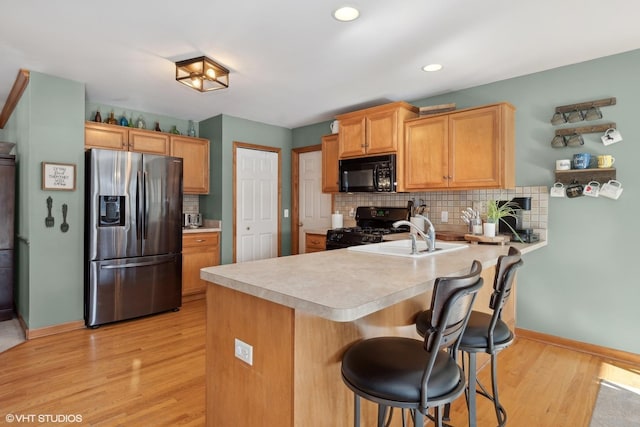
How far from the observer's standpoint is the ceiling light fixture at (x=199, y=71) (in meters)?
2.79

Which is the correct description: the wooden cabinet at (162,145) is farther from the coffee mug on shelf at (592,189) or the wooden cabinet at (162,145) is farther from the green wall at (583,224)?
the coffee mug on shelf at (592,189)

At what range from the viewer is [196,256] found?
4.30 m

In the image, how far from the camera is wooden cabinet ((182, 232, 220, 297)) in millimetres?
4184

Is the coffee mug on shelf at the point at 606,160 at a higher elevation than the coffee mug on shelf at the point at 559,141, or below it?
below

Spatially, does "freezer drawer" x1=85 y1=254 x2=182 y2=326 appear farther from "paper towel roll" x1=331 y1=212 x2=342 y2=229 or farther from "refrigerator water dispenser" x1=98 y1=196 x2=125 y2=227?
"paper towel roll" x1=331 y1=212 x2=342 y2=229

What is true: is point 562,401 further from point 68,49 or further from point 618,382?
point 68,49

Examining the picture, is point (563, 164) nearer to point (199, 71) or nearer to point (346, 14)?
point (346, 14)

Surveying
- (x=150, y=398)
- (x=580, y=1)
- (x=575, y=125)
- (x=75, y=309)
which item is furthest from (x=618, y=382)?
(x=75, y=309)

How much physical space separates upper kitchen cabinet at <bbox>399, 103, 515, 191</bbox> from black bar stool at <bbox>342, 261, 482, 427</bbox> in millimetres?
2128

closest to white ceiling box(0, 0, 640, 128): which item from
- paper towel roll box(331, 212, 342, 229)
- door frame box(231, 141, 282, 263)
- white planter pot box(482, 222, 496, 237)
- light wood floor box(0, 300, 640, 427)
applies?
door frame box(231, 141, 282, 263)

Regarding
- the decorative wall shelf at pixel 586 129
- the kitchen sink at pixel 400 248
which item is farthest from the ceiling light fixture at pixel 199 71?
the decorative wall shelf at pixel 586 129

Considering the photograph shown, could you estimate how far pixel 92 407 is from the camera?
2.04 metres

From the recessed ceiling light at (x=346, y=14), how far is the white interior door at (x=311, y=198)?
284 cm

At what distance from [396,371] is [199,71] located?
271 cm
